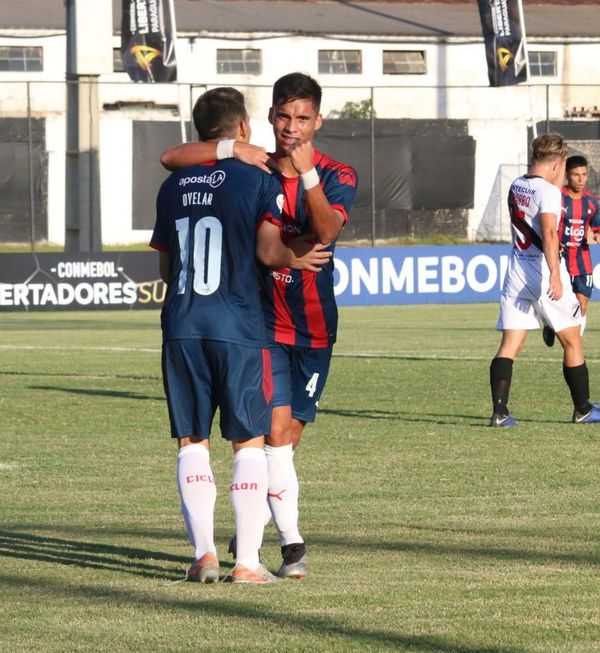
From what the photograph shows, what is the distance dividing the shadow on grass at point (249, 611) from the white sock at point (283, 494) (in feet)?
1.07

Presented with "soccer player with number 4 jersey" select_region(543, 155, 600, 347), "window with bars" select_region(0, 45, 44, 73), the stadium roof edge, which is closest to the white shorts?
"soccer player with number 4 jersey" select_region(543, 155, 600, 347)

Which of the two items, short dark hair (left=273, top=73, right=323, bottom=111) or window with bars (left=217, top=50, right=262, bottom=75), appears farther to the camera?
window with bars (left=217, top=50, right=262, bottom=75)

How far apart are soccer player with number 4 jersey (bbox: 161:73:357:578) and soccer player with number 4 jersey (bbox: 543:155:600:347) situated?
7369mm

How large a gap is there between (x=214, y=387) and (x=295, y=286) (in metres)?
0.81

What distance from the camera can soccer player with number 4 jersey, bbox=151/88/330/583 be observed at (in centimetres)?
632

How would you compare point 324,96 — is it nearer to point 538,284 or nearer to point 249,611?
point 538,284

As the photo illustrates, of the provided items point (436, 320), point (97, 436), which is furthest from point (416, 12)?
point (97, 436)

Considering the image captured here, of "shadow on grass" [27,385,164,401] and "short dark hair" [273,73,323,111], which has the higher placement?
"short dark hair" [273,73,323,111]

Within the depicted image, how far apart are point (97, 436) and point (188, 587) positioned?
554 cm

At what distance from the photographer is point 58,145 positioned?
4841cm

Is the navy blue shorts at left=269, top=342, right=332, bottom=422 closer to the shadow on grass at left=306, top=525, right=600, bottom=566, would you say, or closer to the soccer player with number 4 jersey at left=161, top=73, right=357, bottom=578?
the soccer player with number 4 jersey at left=161, top=73, right=357, bottom=578

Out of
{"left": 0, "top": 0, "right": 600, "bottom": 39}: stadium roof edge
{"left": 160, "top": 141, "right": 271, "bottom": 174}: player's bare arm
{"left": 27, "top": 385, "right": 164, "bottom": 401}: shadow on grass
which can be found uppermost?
{"left": 0, "top": 0, "right": 600, "bottom": 39}: stadium roof edge

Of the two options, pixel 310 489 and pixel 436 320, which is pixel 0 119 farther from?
pixel 310 489

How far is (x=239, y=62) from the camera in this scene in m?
56.4
